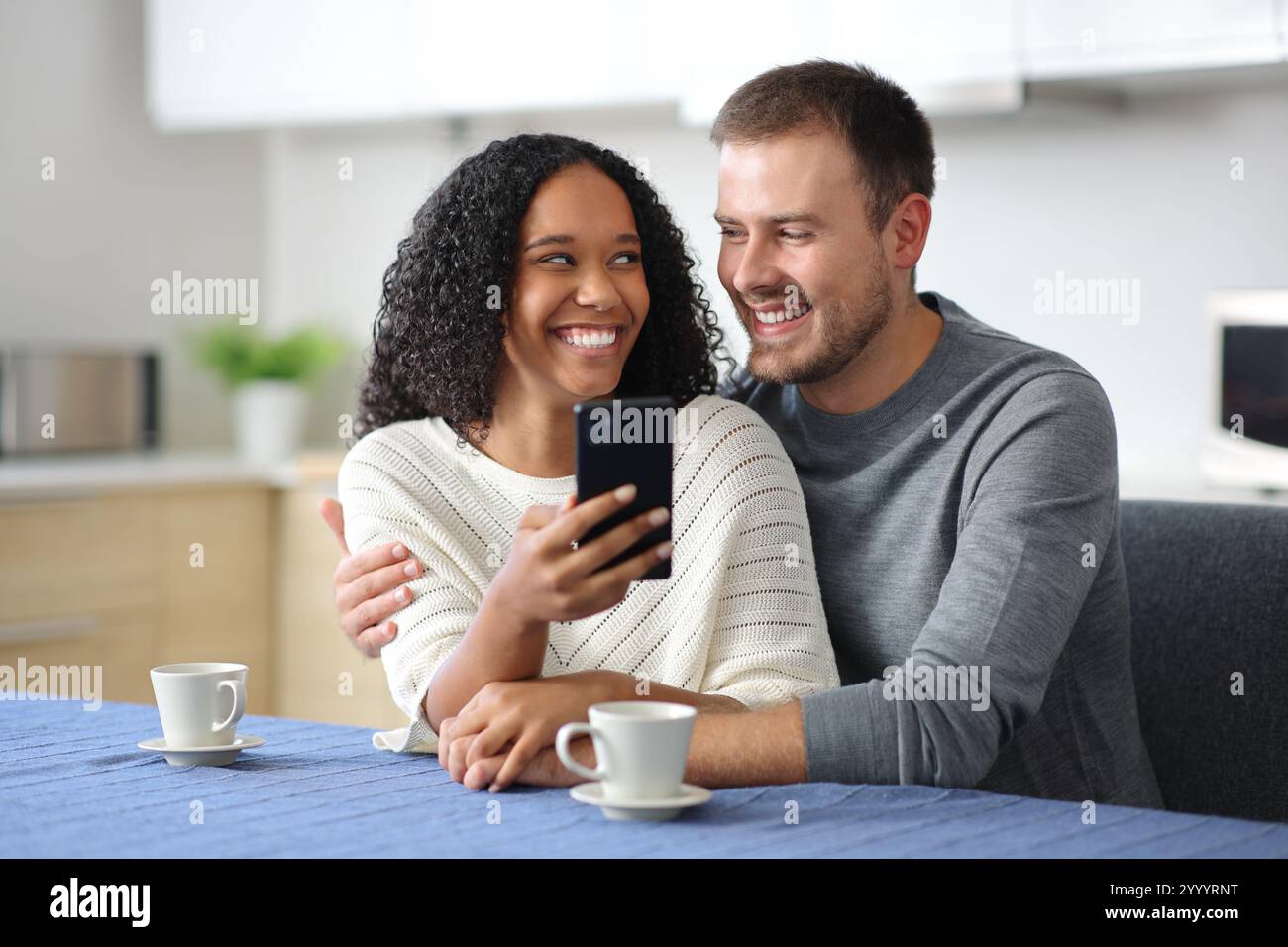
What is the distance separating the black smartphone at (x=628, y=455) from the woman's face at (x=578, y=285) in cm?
46

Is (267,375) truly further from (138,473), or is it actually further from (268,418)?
(138,473)

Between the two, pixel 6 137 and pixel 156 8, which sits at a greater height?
pixel 156 8

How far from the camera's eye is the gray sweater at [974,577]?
4.17 ft

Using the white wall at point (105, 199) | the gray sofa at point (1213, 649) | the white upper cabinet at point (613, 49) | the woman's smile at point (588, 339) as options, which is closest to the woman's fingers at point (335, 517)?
the woman's smile at point (588, 339)

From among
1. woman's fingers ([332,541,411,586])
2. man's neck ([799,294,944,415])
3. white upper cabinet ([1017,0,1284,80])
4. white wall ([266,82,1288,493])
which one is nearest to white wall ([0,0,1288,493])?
white wall ([266,82,1288,493])

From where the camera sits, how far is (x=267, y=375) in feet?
12.9

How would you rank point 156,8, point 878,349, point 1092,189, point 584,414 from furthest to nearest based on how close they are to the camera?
point 156,8, point 1092,189, point 878,349, point 584,414

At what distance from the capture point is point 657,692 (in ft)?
4.48

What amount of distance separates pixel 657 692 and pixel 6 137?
2.99 meters

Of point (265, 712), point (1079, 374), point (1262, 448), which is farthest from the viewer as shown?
point (265, 712)

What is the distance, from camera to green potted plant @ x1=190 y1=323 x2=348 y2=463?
12.8 feet
